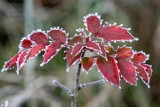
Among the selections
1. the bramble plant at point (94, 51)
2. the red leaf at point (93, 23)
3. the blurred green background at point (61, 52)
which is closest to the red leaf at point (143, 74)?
the bramble plant at point (94, 51)

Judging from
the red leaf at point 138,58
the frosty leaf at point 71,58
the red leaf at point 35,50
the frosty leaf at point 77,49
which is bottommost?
the red leaf at point 138,58

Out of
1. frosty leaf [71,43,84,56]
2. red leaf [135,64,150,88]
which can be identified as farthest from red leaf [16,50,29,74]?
red leaf [135,64,150,88]

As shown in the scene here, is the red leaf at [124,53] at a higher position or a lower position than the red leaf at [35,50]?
lower

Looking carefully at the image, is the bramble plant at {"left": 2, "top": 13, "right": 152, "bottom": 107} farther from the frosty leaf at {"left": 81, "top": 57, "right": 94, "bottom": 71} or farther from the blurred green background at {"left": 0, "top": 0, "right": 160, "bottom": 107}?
the blurred green background at {"left": 0, "top": 0, "right": 160, "bottom": 107}

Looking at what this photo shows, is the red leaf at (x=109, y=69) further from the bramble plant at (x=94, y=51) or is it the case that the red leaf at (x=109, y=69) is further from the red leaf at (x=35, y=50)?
the red leaf at (x=35, y=50)

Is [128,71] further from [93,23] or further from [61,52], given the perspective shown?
[61,52]

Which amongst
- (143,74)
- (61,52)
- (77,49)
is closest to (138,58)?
(143,74)
